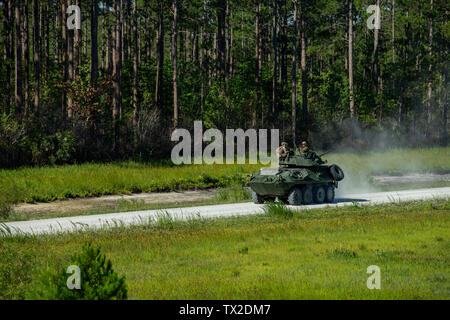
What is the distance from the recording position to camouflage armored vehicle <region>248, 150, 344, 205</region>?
21.4 m

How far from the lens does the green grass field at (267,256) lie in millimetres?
9109

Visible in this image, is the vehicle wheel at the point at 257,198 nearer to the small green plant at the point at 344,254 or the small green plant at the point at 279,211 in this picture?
the small green plant at the point at 279,211

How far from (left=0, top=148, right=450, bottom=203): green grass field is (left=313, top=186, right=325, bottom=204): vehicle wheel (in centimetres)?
580

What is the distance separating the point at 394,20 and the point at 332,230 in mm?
57906

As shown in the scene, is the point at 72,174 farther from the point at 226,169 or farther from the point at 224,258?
the point at 224,258

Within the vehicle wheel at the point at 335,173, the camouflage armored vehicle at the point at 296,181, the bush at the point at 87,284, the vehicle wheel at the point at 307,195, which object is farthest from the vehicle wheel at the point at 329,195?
the bush at the point at 87,284

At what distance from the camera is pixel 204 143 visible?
36.7 m

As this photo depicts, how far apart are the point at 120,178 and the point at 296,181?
339 inches

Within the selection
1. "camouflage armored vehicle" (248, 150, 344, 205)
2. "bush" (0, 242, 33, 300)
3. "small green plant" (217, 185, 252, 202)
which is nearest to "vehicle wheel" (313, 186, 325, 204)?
"camouflage armored vehicle" (248, 150, 344, 205)

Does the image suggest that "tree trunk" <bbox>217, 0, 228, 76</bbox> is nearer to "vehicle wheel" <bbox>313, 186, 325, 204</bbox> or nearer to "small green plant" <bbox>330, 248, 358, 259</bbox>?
"vehicle wheel" <bbox>313, 186, 325, 204</bbox>

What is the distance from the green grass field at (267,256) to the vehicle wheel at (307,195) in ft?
10.5

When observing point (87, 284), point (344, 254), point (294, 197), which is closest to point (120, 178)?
point (294, 197)

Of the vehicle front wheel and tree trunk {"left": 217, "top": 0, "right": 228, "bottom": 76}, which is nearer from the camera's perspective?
the vehicle front wheel

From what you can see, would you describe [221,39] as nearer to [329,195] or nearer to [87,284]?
[329,195]
